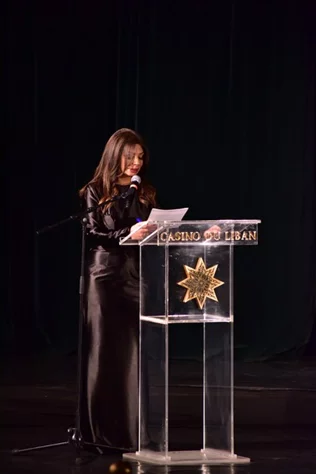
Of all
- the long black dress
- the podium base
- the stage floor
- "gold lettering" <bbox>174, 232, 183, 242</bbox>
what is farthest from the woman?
"gold lettering" <bbox>174, 232, 183, 242</bbox>

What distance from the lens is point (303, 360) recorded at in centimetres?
844

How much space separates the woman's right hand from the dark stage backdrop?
412 cm

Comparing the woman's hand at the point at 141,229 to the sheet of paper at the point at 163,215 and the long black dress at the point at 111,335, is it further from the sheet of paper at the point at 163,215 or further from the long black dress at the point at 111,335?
the long black dress at the point at 111,335

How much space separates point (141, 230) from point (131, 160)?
473 mm

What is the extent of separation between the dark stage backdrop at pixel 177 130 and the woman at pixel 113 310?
12.3 feet

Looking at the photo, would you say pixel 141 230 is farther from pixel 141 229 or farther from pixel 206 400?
pixel 206 400

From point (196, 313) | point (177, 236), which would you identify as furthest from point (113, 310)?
point (177, 236)

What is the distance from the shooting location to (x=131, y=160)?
4.76m

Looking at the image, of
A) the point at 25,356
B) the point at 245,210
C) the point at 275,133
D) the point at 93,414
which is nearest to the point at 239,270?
the point at 245,210

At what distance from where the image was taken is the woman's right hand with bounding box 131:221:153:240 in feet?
14.3

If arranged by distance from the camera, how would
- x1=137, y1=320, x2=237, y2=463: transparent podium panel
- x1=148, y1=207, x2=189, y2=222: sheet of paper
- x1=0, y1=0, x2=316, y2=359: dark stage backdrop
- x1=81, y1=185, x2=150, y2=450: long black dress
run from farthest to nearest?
x1=0, y1=0, x2=316, y2=359: dark stage backdrop, x1=81, y1=185, x2=150, y2=450: long black dress, x1=137, y1=320, x2=237, y2=463: transparent podium panel, x1=148, y1=207, x2=189, y2=222: sheet of paper

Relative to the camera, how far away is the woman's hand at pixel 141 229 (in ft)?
14.3

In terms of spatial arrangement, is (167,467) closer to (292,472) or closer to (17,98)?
(292,472)

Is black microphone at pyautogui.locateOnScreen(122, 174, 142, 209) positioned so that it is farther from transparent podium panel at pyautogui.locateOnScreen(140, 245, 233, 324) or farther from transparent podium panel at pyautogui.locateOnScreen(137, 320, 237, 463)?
transparent podium panel at pyautogui.locateOnScreen(137, 320, 237, 463)
